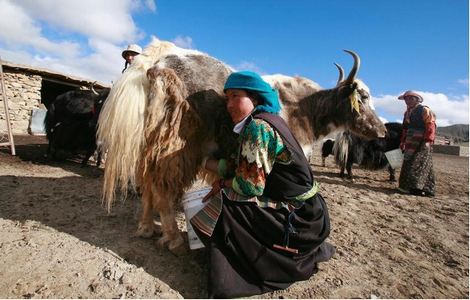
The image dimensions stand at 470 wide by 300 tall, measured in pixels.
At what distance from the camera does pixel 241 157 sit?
2014 mm

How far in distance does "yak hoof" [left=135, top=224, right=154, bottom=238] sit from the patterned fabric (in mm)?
747

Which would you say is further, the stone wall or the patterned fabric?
the stone wall

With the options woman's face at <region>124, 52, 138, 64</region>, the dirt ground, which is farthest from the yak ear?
woman's face at <region>124, 52, 138, 64</region>

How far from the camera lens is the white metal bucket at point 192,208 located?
2.30 m

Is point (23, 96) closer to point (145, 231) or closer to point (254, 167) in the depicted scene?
point (145, 231)

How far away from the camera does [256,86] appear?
2084 millimetres

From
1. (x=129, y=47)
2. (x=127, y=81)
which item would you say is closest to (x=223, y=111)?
(x=127, y=81)

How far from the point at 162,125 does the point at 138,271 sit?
1046 millimetres

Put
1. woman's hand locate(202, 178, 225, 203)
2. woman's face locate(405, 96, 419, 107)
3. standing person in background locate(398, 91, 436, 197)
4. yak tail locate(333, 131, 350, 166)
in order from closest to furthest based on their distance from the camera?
1. woman's hand locate(202, 178, 225, 203)
2. standing person in background locate(398, 91, 436, 197)
3. woman's face locate(405, 96, 419, 107)
4. yak tail locate(333, 131, 350, 166)

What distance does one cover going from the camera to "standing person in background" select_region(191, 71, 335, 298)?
6.35 feet

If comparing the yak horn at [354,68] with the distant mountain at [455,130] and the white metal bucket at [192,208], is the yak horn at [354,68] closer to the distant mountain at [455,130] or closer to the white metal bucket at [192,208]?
the white metal bucket at [192,208]

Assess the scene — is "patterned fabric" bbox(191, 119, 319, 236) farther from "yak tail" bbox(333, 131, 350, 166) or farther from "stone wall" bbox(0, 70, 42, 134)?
"stone wall" bbox(0, 70, 42, 134)

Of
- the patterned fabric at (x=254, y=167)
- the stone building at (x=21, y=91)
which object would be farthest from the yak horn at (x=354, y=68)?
the stone building at (x=21, y=91)

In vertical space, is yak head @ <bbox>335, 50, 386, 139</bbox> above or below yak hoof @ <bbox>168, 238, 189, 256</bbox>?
above
